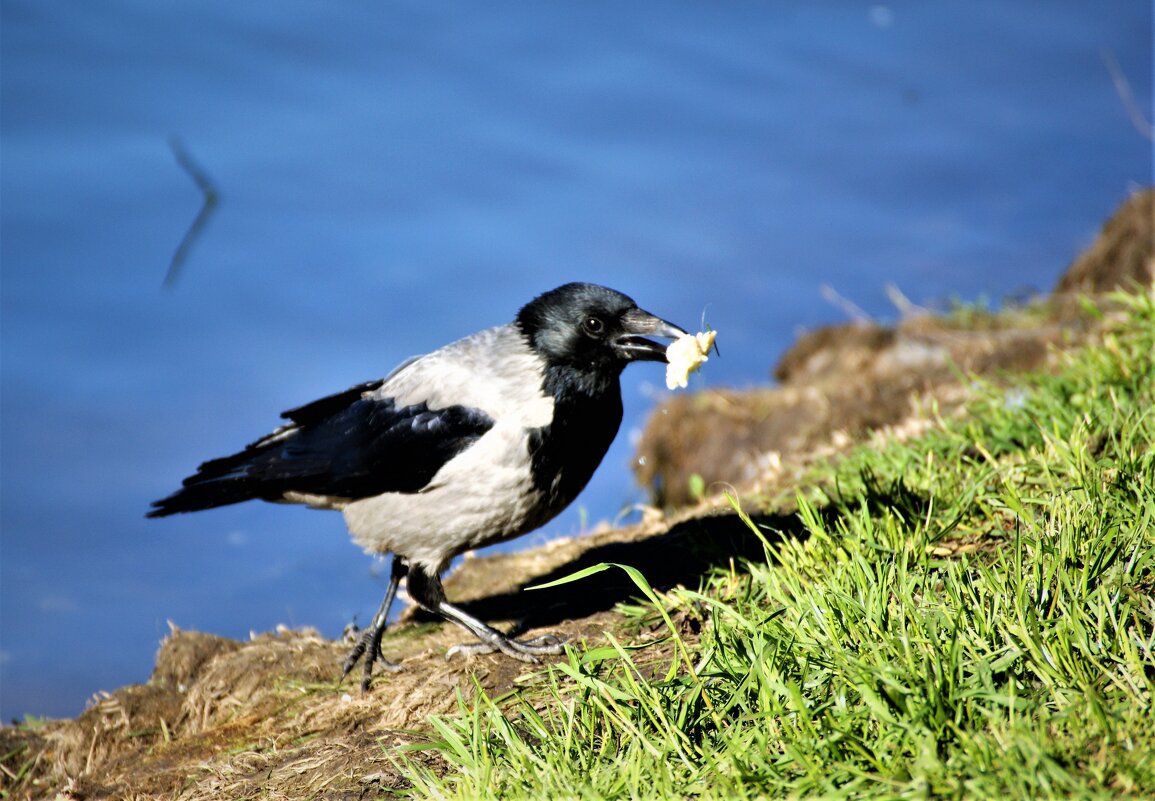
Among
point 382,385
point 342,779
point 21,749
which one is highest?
point 382,385

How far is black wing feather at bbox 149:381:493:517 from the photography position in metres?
5.04

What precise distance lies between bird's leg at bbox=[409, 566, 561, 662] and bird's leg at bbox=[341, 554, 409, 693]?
0.15 metres

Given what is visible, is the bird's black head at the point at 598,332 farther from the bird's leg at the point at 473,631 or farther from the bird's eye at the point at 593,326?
the bird's leg at the point at 473,631

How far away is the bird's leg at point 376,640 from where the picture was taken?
5.12 meters

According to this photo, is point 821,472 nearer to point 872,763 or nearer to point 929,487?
point 929,487

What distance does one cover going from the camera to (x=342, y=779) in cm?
385

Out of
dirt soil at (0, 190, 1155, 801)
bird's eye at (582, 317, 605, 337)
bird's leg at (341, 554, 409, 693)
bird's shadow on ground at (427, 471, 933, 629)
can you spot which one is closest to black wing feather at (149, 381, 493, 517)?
bird's leg at (341, 554, 409, 693)

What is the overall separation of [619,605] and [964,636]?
167 centimetres

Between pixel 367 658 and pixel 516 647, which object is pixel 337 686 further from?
pixel 516 647

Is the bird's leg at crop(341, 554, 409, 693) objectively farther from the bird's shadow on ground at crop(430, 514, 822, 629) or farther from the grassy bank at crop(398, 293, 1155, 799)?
the grassy bank at crop(398, 293, 1155, 799)

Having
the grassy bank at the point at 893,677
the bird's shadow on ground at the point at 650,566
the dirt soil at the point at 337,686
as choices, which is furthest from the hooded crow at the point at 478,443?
the grassy bank at the point at 893,677

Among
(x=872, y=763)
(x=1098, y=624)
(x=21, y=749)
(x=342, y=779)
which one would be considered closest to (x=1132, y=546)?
(x=1098, y=624)

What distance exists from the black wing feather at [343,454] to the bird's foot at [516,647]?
801mm

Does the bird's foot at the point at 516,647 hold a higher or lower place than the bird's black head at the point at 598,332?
lower
